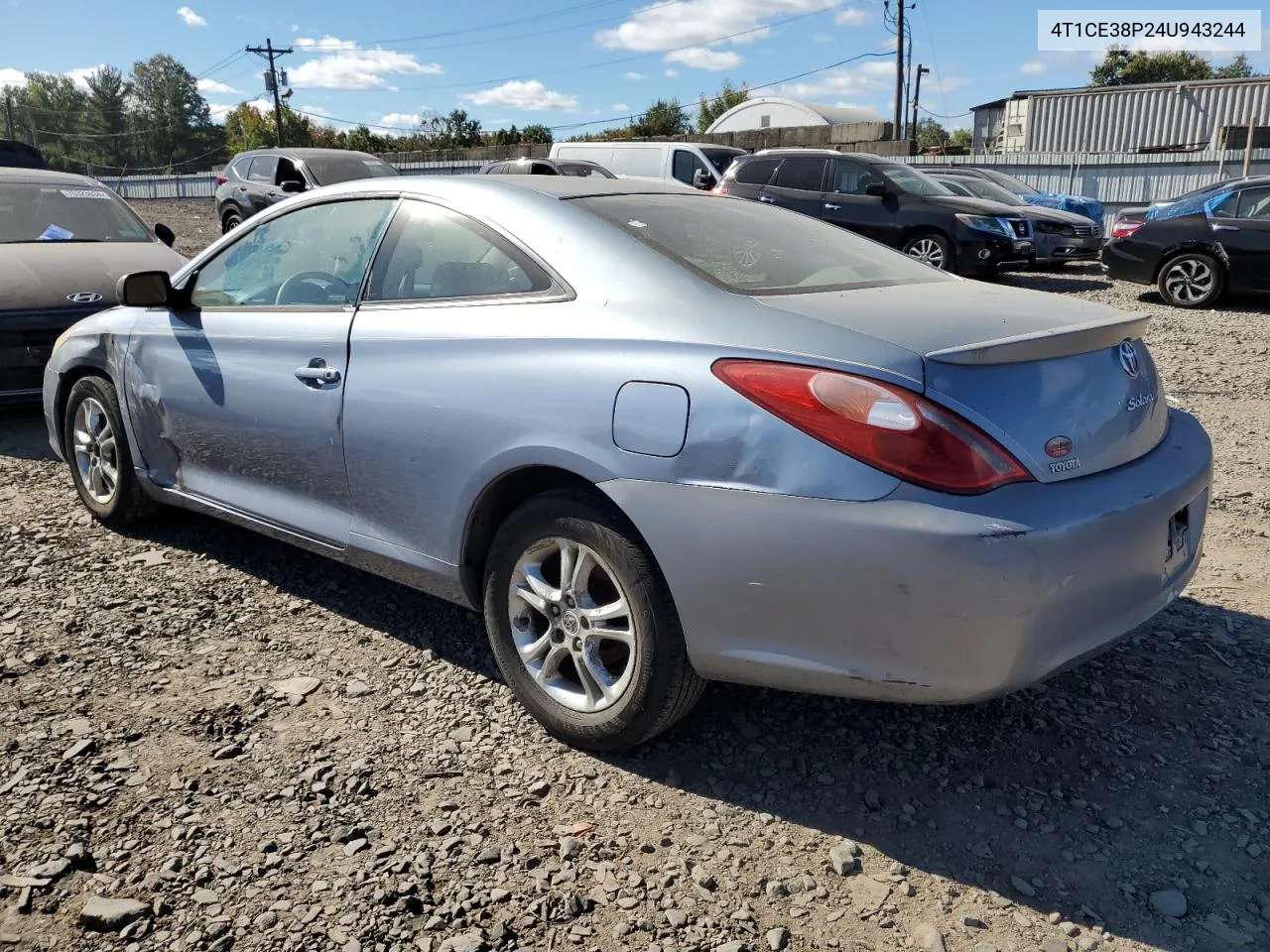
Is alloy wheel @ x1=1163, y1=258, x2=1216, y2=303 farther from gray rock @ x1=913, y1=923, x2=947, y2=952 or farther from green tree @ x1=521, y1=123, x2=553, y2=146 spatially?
green tree @ x1=521, y1=123, x2=553, y2=146

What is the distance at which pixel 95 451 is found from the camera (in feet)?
15.4

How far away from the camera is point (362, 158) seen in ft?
51.9

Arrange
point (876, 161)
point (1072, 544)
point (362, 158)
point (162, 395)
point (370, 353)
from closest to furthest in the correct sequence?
point (1072, 544)
point (370, 353)
point (162, 395)
point (876, 161)
point (362, 158)

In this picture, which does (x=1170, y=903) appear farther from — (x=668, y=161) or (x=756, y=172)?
(x=668, y=161)

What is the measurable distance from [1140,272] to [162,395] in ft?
37.6

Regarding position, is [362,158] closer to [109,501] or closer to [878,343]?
[109,501]

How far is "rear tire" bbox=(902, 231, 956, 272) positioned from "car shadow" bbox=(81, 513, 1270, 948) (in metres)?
10.1

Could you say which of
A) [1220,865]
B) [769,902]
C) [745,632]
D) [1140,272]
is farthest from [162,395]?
[1140,272]

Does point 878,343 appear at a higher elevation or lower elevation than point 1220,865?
higher

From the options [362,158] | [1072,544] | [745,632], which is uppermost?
[362,158]

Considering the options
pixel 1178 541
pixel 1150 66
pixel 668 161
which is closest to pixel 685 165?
pixel 668 161

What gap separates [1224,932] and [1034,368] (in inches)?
50.9

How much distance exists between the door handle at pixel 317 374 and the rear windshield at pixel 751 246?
0.96 meters

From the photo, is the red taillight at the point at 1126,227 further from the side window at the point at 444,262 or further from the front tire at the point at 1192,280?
the side window at the point at 444,262
